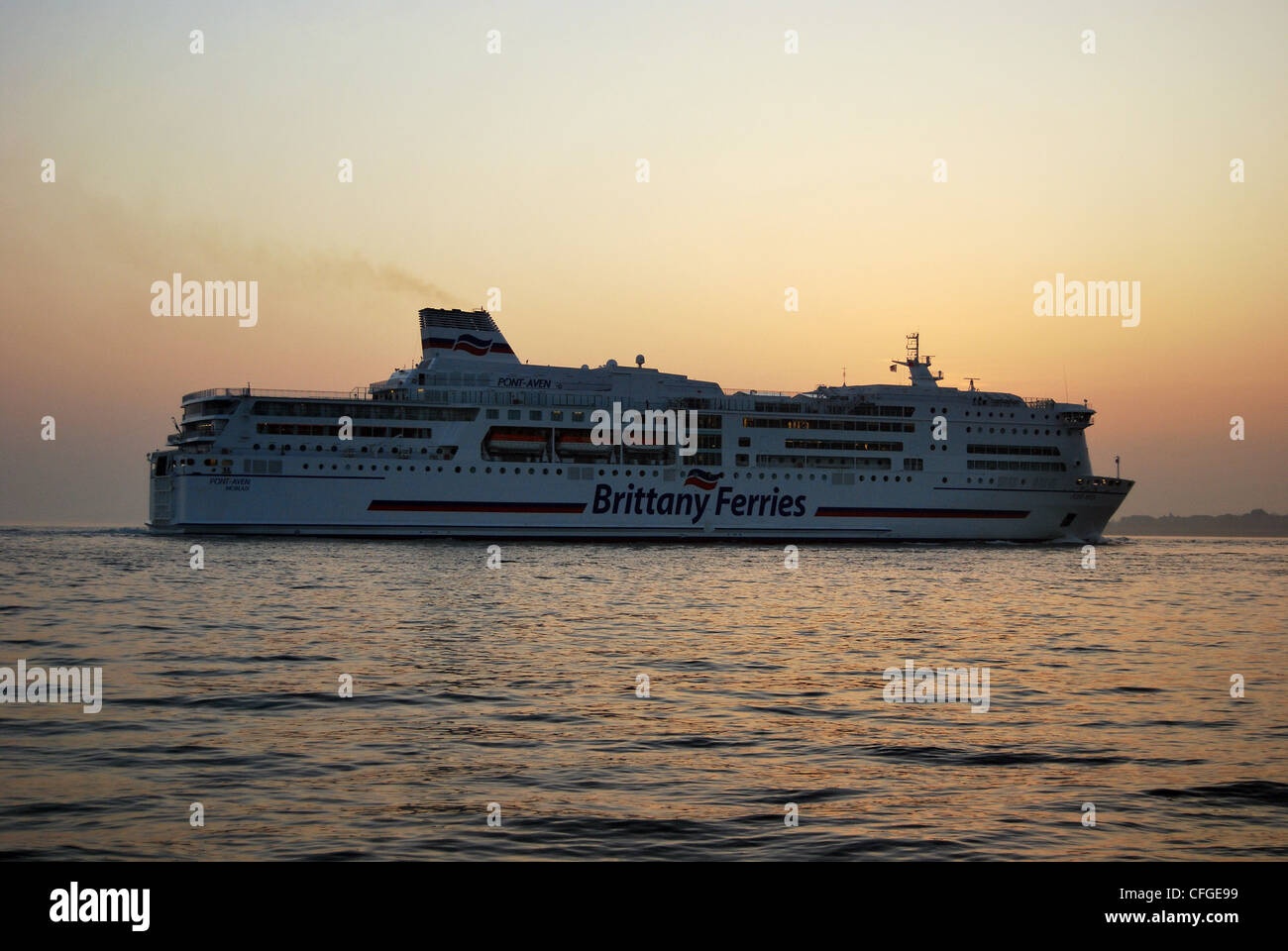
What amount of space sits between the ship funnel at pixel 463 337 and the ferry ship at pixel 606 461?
0.13 m

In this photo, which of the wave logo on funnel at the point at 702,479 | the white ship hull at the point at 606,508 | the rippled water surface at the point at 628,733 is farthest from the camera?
the wave logo on funnel at the point at 702,479

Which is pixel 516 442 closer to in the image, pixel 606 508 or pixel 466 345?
pixel 606 508

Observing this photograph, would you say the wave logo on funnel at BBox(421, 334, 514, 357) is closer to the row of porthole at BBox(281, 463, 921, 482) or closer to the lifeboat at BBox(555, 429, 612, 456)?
the lifeboat at BBox(555, 429, 612, 456)

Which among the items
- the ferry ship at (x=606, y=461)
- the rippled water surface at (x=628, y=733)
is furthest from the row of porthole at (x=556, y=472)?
the rippled water surface at (x=628, y=733)

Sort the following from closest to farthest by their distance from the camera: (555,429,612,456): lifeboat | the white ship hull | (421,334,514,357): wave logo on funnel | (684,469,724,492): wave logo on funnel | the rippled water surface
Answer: the rippled water surface → the white ship hull → (555,429,612,456): lifeboat → (684,469,724,492): wave logo on funnel → (421,334,514,357): wave logo on funnel

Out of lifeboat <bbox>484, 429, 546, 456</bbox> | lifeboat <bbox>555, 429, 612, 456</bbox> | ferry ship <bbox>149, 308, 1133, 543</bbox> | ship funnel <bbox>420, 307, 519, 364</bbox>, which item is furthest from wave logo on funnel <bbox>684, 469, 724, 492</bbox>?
ship funnel <bbox>420, 307, 519, 364</bbox>

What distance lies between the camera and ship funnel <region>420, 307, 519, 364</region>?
7631cm

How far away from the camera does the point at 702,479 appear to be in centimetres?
7462

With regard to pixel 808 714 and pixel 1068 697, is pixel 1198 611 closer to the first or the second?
pixel 1068 697

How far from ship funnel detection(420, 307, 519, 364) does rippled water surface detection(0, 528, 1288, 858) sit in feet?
153

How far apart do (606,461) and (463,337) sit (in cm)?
1411

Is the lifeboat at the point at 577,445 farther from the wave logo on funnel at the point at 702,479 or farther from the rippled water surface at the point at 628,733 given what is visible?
the rippled water surface at the point at 628,733

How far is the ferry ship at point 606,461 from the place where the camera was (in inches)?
2611
